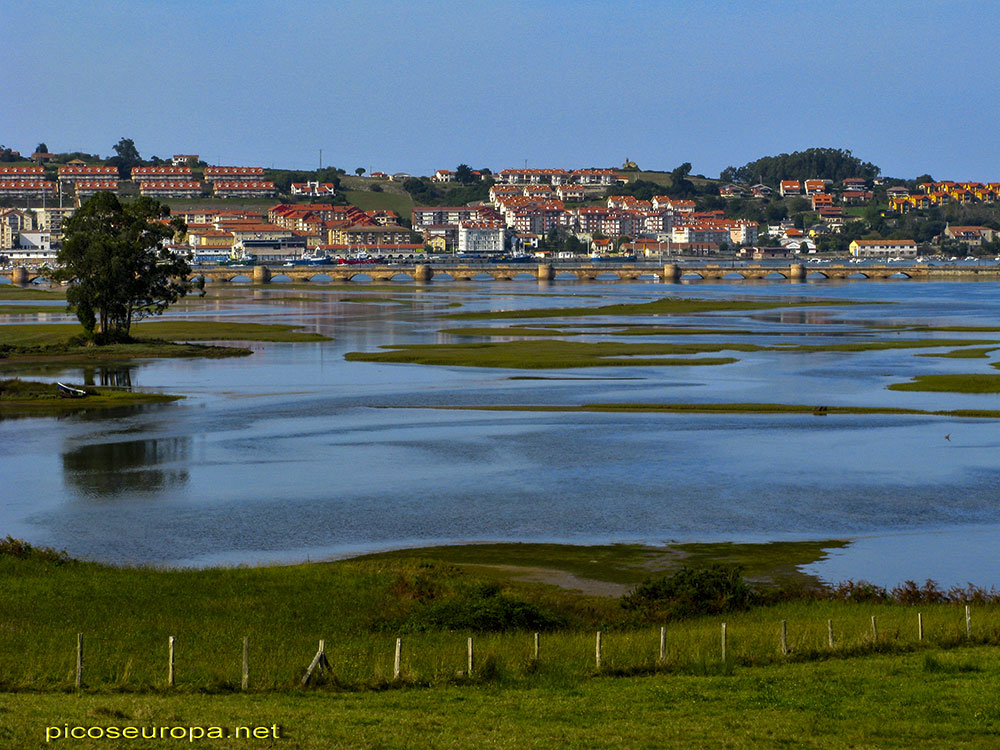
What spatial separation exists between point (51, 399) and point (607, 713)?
2079 inches

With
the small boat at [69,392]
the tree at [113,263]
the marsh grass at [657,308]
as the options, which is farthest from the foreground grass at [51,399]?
the marsh grass at [657,308]

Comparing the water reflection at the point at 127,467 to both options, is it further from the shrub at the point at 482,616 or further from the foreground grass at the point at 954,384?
the foreground grass at the point at 954,384

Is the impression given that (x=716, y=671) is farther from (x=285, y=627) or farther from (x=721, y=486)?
(x=721, y=486)

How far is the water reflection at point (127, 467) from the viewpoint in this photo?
4519 centimetres

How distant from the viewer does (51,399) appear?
220 feet

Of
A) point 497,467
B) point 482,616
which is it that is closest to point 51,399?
point 497,467

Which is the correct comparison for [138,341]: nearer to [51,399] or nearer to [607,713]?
[51,399]

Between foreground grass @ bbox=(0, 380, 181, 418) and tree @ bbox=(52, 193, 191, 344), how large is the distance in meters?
24.5

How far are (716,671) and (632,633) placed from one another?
13.4 feet

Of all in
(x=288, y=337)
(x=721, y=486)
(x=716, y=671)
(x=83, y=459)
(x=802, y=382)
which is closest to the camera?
(x=716, y=671)

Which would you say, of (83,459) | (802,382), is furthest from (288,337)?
(83,459)

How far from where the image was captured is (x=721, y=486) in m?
45.2

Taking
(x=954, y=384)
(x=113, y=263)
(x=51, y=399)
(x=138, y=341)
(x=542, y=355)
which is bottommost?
(x=954, y=384)

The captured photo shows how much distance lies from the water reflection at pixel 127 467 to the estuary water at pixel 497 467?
0.18m
